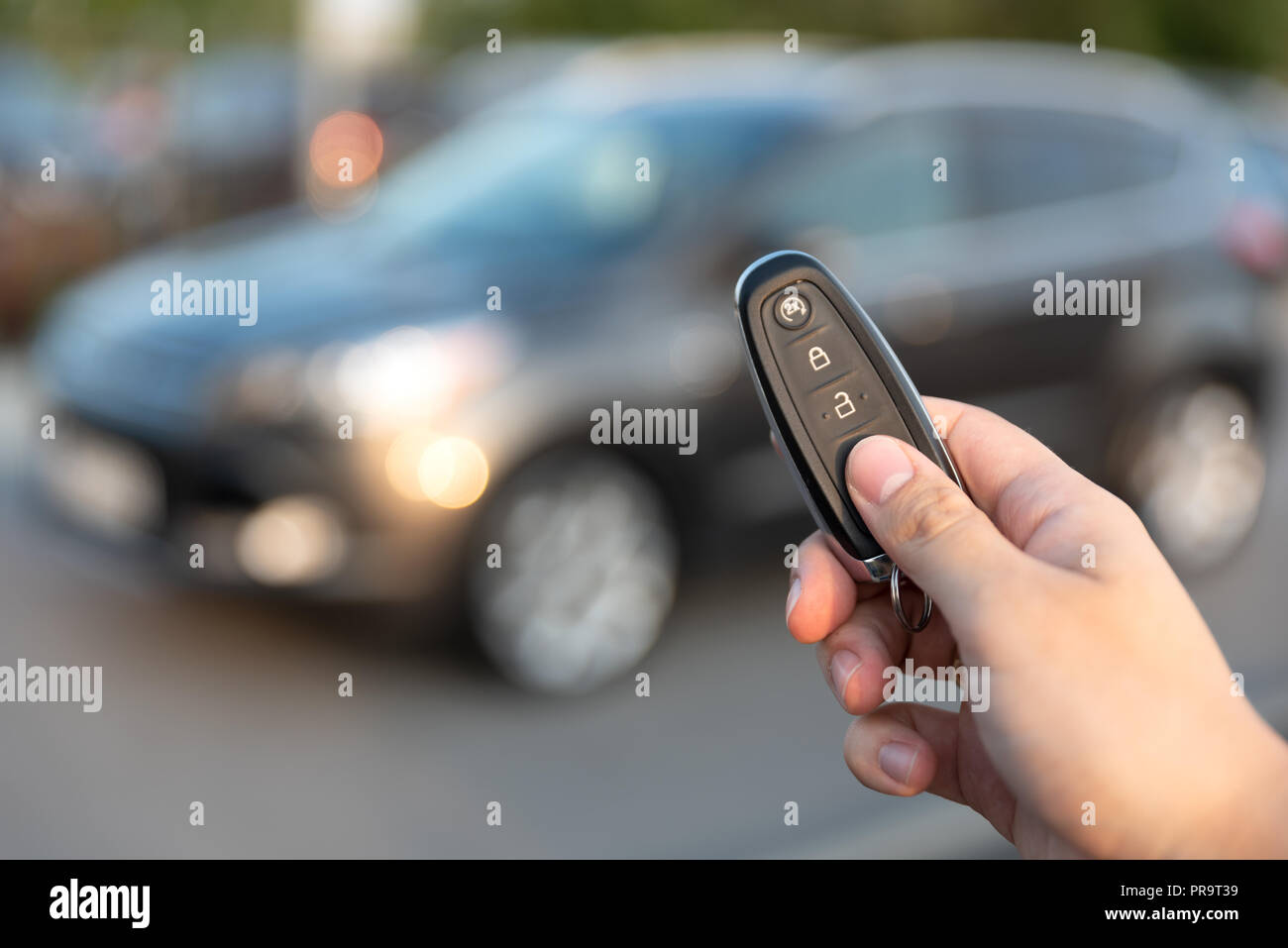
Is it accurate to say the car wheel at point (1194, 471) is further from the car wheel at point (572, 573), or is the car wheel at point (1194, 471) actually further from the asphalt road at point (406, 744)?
the car wheel at point (572, 573)

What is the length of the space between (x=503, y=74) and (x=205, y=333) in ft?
Answer: 32.8

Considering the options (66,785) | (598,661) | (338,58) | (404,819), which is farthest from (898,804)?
(338,58)

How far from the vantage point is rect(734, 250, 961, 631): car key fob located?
148 centimetres

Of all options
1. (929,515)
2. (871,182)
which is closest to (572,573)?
(871,182)

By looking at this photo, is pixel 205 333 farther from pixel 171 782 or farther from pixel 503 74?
pixel 503 74

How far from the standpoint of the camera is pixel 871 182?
13.3 feet

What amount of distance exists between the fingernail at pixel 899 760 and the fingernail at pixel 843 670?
9 cm

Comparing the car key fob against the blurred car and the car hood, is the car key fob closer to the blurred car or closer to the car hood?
the blurred car

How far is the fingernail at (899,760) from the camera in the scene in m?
1.53

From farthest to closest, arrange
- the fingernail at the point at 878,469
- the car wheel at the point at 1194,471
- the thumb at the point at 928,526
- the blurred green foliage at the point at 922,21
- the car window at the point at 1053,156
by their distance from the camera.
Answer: the blurred green foliage at the point at 922,21
the car wheel at the point at 1194,471
the car window at the point at 1053,156
the fingernail at the point at 878,469
the thumb at the point at 928,526

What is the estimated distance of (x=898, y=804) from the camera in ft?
9.95

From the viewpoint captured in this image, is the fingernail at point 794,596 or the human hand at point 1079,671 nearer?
the human hand at point 1079,671

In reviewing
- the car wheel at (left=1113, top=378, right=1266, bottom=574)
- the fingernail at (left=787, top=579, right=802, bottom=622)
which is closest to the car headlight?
the fingernail at (left=787, top=579, right=802, bottom=622)

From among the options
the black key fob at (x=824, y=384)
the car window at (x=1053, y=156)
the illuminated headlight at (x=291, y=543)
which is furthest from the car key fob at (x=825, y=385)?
the car window at (x=1053, y=156)
